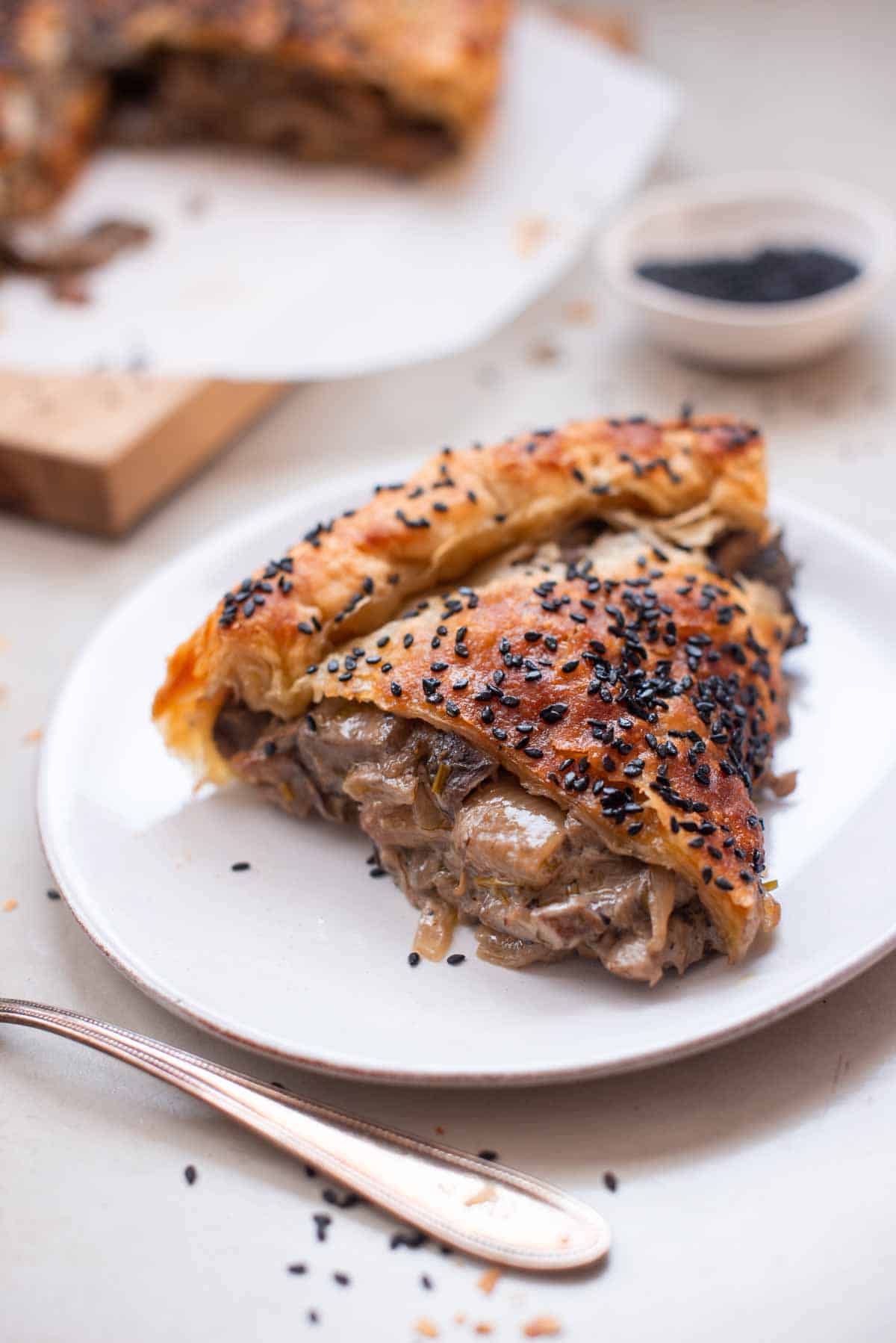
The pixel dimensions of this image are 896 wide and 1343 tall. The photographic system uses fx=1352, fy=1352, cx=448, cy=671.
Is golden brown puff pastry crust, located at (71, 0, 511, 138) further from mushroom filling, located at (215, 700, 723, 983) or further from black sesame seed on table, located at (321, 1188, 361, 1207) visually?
black sesame seed on table, located at (321, 1188, 361, 1207)

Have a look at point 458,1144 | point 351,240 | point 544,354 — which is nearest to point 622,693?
point 458,1144

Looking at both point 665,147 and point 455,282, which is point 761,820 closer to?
point 455,282

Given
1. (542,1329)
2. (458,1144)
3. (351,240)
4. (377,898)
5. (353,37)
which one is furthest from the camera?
(353,37)

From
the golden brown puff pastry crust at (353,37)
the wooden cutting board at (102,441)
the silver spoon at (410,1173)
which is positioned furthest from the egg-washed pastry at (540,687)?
the golden brown puff pastry crust at (353,37)

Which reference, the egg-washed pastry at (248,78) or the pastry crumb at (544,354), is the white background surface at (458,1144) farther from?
the egg-washed pastry at (248,78)

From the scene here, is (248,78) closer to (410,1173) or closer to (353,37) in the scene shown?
(353,37)

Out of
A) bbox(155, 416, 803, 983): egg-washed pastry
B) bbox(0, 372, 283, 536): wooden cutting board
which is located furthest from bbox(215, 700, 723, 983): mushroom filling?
bbox(0, 372, 283, 536): wooden cutting board
